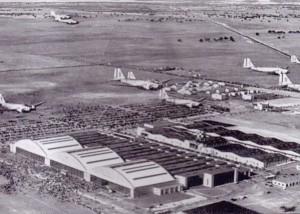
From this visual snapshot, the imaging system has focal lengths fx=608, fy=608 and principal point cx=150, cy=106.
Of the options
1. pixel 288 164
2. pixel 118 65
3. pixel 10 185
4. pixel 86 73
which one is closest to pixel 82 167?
pixel 10 185

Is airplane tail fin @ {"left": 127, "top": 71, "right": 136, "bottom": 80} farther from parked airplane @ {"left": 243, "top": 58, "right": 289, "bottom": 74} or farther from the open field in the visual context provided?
parked airplane @ {"left": 243, "top": 58, "right": 289, "bottom": 74}

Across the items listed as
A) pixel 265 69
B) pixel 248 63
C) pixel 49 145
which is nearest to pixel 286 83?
pixel 265 69

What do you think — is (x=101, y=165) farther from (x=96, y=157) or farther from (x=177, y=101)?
(x=177, y=101)

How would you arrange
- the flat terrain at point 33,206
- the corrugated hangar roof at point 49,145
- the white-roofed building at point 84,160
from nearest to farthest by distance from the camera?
the flat terrain at point 33,206, the white-roofed building at point 84,160, the corrugated hangar roof at point 49,145

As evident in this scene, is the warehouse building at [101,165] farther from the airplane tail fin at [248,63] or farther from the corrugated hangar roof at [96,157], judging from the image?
the airplane tail fin at [248,63]

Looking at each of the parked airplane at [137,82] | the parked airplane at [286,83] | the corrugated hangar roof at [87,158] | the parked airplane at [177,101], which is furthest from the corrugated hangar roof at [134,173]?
the parked airplane at [286,83]

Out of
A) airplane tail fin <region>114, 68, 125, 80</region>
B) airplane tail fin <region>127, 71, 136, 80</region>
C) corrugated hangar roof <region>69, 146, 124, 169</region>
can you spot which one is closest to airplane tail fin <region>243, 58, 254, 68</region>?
airplane tail fin <region>127, 71, 136, 80</region>

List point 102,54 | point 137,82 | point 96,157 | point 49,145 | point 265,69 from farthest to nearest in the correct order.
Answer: point 102,54, point 265,69, point 137,82, point 49,145, point 96,157
